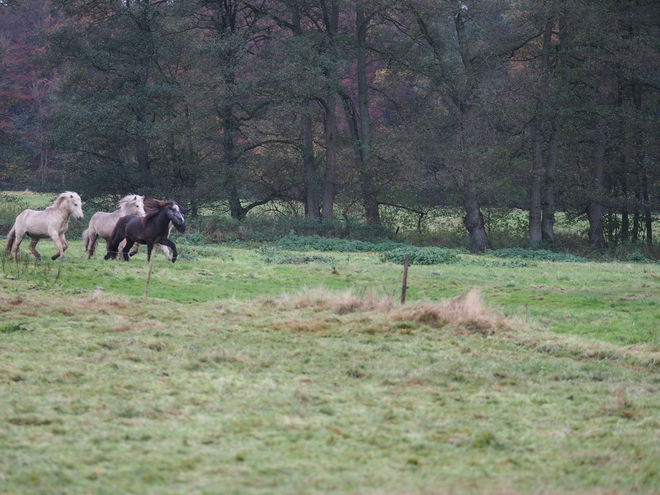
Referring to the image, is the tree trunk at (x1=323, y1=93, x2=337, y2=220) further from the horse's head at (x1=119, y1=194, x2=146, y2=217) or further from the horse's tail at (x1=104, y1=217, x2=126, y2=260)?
the horse's tail at (x1=104, y1=217, x2=126, y2=260)

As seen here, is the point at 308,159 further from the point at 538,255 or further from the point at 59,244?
the point at 59,244

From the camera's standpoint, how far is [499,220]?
1271 inches

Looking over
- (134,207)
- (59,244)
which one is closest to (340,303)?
(59,244)

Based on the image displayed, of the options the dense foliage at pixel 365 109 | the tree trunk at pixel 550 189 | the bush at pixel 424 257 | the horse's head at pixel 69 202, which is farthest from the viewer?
the tree trunk at pixel 550 189

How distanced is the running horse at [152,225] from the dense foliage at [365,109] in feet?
41.4

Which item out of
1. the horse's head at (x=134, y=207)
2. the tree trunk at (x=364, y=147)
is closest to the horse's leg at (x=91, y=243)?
the horse's head at (x=134, y=207)

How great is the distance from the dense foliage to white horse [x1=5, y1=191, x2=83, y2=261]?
42.8ft

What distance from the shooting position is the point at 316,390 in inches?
279

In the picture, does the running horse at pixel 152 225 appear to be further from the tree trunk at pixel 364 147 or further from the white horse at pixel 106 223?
the tree trunk at pixel 364 147

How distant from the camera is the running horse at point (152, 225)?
16422mm

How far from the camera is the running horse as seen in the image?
647 inches

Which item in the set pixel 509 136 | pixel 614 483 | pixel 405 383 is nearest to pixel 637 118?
pixel 509 136

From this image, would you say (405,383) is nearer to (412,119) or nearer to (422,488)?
(422,488)

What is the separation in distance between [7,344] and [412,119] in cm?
2487
